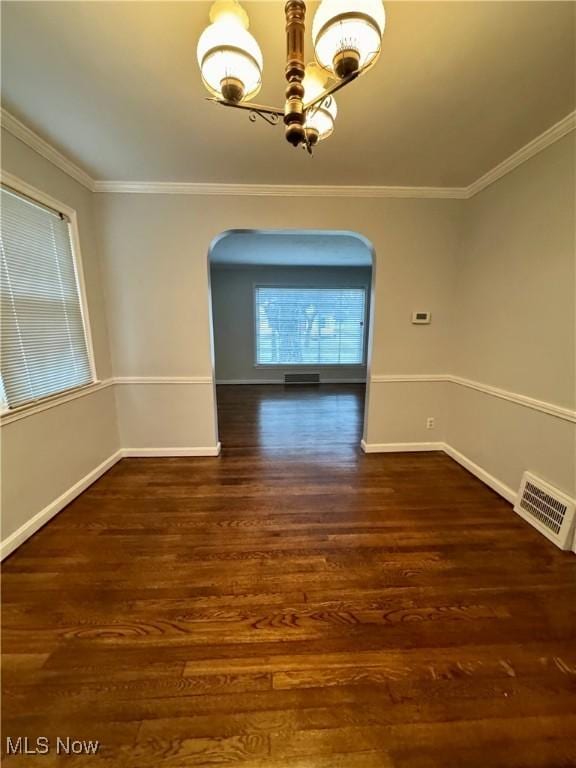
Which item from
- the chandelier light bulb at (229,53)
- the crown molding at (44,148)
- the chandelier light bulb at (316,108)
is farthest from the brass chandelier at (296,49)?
the crown molding at (44,148)

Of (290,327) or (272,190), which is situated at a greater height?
(272,190)

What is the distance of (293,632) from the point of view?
132 centimetres

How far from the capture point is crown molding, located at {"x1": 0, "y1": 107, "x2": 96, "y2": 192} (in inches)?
69.0

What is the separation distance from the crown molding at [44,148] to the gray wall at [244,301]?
3863 mm

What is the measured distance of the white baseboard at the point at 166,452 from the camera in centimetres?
305

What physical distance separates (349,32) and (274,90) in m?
0.90

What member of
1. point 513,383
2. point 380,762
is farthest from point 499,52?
point 380,762

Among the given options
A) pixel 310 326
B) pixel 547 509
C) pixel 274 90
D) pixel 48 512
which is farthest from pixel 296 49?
pixel 310 326

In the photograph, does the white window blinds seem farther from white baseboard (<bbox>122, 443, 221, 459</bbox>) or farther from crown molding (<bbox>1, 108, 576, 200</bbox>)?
white baseboard (<bbox>122, 443, 221, 459</bbox>)

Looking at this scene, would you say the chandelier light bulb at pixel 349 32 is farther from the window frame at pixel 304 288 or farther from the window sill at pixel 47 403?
the window frame at pixel 304 288

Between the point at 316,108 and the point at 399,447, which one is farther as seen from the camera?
the point at 399,447

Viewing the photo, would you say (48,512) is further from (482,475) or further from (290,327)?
(290,327)

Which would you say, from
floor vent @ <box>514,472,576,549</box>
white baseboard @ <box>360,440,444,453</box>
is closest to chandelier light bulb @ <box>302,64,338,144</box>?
floor vent @ <box>514,472,576,549</box>

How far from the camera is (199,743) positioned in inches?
38.3
